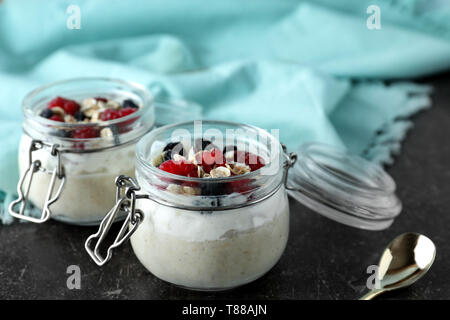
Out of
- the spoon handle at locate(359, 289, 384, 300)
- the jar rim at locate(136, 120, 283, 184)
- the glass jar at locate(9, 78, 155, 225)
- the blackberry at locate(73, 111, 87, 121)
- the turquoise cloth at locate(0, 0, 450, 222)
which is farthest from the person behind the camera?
the turquoise cloth at locate(0, 0, 450, 222)

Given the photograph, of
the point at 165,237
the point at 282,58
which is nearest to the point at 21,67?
the point at 282,58

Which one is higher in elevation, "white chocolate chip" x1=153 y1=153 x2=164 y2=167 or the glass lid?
"white chocolate chip" x1=153 y1=153 x2=164 y2=167

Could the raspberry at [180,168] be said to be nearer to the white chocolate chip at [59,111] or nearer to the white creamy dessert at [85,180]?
the white creamy dessert at [85,180]

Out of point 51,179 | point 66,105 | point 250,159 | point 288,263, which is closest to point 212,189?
point 250,159

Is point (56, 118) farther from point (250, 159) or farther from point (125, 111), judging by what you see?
point (250, 159)

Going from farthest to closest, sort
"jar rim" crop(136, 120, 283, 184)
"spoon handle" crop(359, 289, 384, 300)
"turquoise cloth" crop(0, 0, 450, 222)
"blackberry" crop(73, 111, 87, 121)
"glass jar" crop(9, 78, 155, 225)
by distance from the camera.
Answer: "turquoise cloth" crop(0, 0, 450, 222) → "blackberry" crop(73, 111, 87, 121) → "glass jar" crop(9, 78, 155, 225) → "spoon handle" crop(359, 289, 384, 300) → "jar rim" crop(136, 120, 283, 184)

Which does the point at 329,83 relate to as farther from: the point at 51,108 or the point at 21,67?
the point at 21,67

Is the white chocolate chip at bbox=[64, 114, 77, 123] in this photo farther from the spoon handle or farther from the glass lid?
the spoon handle

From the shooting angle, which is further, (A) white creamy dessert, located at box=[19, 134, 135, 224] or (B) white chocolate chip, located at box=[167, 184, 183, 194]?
(A) white creamy dessert, located at box=[19, 134, 135, 224]

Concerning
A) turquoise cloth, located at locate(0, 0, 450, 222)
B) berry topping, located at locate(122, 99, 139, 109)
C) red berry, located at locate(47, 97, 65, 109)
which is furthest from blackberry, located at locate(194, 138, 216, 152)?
turquoise cloth, located at locate(0, 0, 450, 222)
